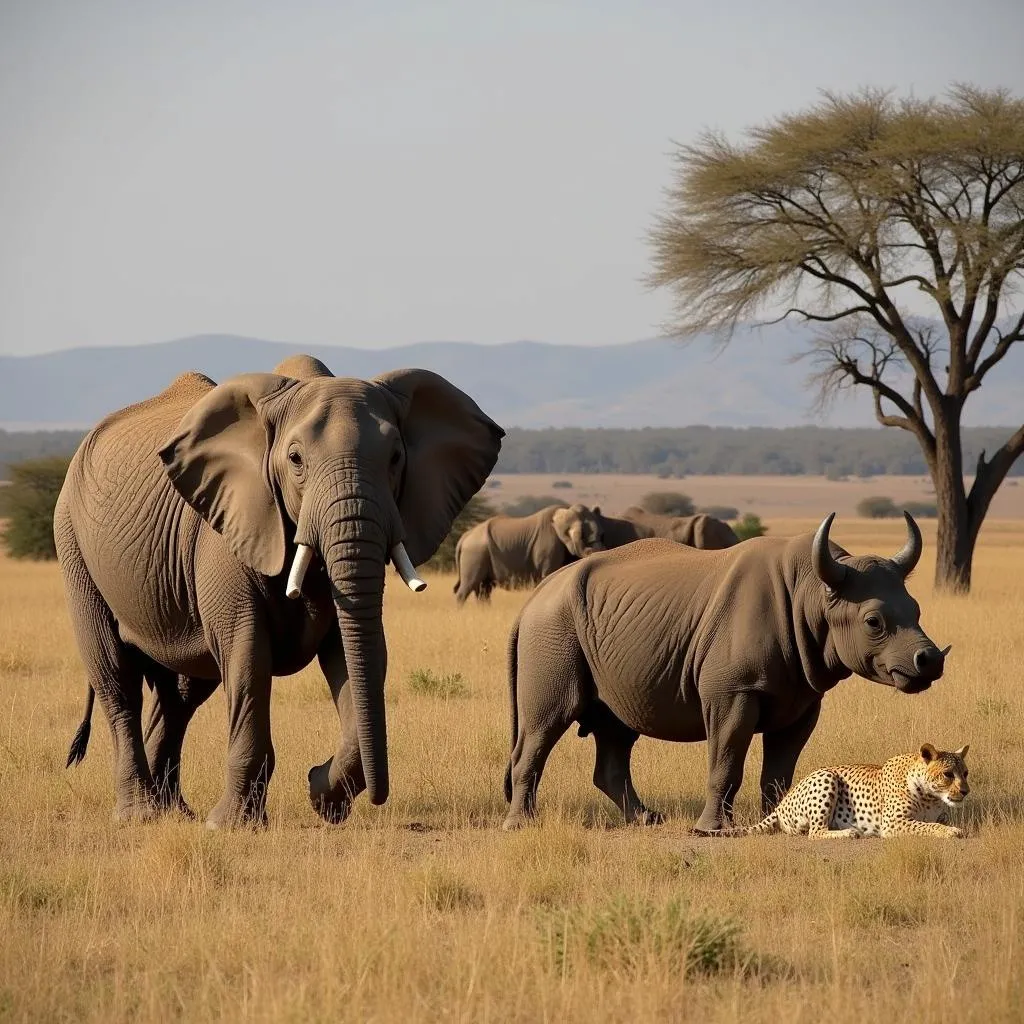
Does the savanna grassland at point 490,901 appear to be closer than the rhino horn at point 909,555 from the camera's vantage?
Yes

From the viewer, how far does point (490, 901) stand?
285 inches

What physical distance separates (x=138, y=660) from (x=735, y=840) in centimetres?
346

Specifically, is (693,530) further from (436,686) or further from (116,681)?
(116,681)

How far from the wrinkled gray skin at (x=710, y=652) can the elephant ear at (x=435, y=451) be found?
34.0 inches

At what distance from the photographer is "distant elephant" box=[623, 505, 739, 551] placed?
82.0ft

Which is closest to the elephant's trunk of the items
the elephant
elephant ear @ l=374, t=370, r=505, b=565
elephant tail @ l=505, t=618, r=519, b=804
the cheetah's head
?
the elephant

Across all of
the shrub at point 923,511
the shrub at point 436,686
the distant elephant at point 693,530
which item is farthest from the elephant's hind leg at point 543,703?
the shrub at point 923,511

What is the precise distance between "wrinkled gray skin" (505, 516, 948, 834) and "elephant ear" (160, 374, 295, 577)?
5.66ft

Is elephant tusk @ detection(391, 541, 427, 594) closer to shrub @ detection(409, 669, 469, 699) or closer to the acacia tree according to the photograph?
shrub @ detection(409, 669, 469, 699)

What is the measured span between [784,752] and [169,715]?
342 cm

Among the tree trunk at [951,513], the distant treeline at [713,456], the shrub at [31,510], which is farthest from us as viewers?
the distant treeline at [713,456]

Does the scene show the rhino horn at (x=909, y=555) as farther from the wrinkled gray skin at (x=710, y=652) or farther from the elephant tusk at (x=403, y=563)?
the elephant tusk at (x=403, y=563)

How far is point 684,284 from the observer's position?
29.8 m

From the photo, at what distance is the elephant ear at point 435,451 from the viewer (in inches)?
344
